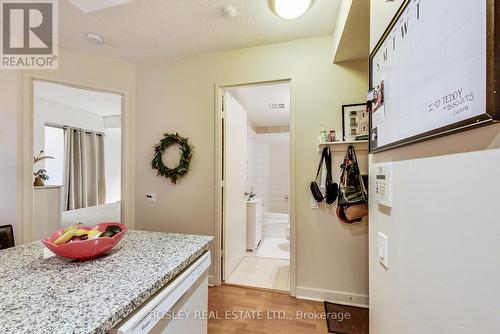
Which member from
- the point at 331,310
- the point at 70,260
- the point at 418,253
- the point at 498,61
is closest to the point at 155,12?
the point at 70,260

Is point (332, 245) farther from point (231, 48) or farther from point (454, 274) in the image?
point (231, 48)

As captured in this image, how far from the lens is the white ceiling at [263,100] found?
9.39 ft

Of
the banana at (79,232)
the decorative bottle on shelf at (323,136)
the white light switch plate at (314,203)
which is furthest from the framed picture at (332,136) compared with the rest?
Result: the banana at (79,232)

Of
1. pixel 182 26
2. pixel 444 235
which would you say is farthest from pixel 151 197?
pixel 444 235

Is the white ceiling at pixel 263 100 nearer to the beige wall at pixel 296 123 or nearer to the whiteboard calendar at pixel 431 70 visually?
the beige wall at pixel 296 123

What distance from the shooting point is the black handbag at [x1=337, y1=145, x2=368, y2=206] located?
167 centimetres

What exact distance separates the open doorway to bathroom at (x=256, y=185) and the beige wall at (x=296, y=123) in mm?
206

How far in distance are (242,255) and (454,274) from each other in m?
2.83

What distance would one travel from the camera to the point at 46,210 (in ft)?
8.89

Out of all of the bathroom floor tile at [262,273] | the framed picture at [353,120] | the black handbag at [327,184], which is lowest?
the bathroom floor tile at [262,273]

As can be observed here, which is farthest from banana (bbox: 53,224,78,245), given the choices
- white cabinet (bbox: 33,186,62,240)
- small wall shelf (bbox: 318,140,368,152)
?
white cabinet (bbox: 33,186,62,240)

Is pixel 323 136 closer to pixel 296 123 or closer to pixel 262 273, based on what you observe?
pixel 296 123

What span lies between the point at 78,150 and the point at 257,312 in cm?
495

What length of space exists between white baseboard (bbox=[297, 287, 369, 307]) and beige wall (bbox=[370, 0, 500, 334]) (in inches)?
54.2
